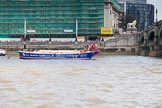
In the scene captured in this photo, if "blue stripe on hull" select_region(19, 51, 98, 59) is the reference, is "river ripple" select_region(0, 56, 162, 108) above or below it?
above

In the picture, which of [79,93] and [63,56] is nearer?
[79,93]

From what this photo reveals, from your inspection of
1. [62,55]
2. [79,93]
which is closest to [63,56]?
[62,55]

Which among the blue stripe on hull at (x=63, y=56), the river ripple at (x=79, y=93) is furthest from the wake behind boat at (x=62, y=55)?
the river ripple at (x=79, y=93)

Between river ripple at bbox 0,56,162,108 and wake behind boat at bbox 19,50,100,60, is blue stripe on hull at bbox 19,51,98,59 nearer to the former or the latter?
wake behind boat at bbox 19,50,100,60

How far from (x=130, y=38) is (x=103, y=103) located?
14846 cm

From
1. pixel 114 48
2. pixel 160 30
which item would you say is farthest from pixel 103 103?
pixel 114 48

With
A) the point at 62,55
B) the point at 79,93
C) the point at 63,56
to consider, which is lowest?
the point at 63,56

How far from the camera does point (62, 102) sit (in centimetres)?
3042

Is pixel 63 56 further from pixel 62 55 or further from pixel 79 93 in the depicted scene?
pixel 79 93

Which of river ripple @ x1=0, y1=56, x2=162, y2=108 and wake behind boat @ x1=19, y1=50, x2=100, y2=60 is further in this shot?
wake behind boat @ x1=19, y1=50, x2=100, y2=60

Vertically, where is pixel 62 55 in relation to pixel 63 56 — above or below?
above

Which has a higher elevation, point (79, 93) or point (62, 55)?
point (79, 93)

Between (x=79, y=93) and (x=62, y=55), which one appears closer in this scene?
(x=79, y=93)

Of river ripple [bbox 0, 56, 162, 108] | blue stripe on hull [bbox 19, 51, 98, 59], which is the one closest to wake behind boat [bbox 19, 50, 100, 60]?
blue stripe on hull [bbox 19, 51, 98, 59]
